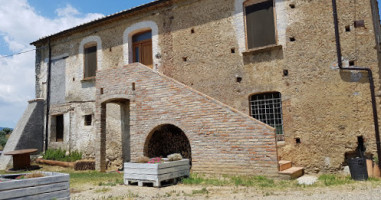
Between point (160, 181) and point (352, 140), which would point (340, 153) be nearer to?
point (352, 140)

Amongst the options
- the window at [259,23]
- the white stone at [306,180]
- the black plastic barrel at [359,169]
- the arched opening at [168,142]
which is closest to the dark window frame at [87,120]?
the arched opening at [168,142]

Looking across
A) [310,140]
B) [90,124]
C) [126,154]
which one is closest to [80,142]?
[90,124]

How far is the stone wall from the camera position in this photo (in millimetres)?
7789

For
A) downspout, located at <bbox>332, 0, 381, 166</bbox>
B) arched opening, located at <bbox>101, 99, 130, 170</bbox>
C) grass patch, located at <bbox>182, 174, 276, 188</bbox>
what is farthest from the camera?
arched opening, located at <bbox>101, 99, 130, 170</bbox>

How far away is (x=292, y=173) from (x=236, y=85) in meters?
3.66

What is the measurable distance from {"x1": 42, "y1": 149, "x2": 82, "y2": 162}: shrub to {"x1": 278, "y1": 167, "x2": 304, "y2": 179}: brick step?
30.3 ft

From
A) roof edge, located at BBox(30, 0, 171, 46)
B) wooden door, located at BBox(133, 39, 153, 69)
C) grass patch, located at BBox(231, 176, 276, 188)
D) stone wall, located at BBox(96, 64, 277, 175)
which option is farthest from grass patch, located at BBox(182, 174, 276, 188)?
roof edge, located at BBox(30, 0, 171, 46)

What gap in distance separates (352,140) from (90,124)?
10591mm

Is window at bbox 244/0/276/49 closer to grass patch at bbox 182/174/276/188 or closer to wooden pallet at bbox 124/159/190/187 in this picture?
grass patch at bbox 182/174/276/188

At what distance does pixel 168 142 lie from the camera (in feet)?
36.4

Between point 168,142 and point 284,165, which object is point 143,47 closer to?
point 168,142

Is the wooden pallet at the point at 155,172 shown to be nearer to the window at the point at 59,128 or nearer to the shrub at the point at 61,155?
the shrub at the point at 61,155

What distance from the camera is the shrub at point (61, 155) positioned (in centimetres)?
1324

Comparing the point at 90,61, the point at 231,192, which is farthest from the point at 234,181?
the point at 90,61
